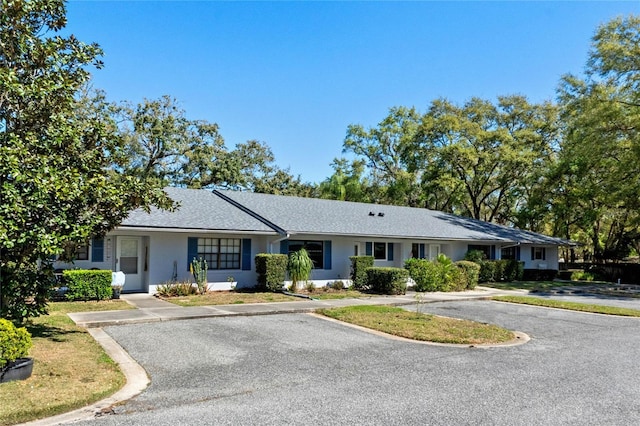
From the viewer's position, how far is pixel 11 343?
580 centimetres

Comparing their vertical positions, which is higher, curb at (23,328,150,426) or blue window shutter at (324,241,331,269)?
blue window shutter at (324,241,331,269)

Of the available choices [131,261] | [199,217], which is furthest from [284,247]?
[131,261]

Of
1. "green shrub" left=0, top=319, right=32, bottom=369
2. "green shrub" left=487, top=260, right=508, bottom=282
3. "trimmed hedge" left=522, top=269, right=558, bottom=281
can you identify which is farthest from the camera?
"trimmed hedge" left=522, top=269, right=558, bottom=281

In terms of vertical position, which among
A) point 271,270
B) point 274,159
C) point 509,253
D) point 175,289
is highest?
point 274,159

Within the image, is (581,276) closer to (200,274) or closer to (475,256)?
(475,256)

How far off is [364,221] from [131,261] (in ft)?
36.7

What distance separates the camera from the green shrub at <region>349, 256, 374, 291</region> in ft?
63.3

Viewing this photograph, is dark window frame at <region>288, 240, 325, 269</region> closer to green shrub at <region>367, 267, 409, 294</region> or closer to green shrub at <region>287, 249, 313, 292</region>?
green shrub at <region>287, 249, 313, 292</region>

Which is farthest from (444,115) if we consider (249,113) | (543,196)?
(249,113)

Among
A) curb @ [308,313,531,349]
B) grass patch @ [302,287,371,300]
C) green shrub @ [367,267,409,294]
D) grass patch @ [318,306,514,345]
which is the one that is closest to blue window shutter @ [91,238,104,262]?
grass patch @ [302,287,371,300]

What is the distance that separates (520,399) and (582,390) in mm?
1110

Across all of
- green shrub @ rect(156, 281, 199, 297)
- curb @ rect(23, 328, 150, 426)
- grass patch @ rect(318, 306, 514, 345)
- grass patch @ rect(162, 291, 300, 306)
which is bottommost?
grass patch @ rect(318, 306, 514, 345)

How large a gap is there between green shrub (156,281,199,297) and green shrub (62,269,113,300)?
6.41 feet

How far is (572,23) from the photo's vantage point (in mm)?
16281
